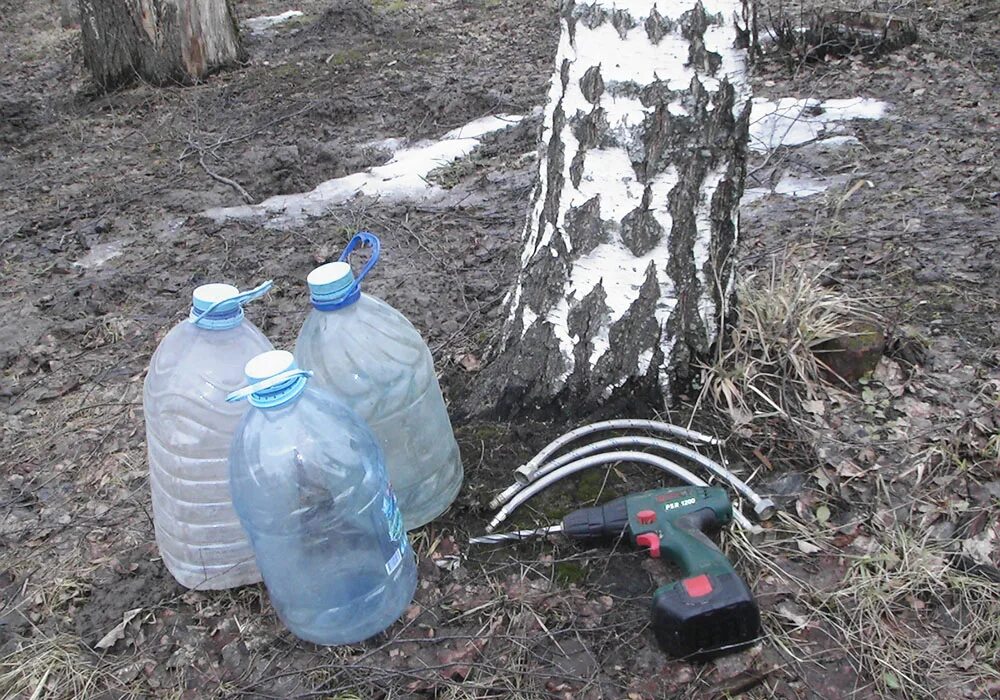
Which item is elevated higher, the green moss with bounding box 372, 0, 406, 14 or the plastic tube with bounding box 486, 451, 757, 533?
the green moss with bounding box 372, 0, 406, 14

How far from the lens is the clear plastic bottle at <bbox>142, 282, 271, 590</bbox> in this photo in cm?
212

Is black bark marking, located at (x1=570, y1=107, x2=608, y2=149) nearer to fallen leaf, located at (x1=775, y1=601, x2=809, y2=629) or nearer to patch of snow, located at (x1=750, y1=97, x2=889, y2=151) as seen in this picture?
fallen leaf, located at (x1=775, y1=601, x2=809, y2=629)

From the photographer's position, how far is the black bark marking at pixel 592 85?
2201mm

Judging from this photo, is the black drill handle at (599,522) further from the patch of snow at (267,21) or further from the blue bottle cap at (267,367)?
the patch of snow at (267,21)

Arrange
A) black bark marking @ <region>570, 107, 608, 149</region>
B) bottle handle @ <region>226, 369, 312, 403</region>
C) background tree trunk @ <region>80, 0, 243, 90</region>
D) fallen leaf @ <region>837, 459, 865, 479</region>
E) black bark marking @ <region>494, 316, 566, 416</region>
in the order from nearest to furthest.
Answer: bottle handle @ <region>226, 369, 312, 403</region>
black bark marking @ <region>570, 107, 608, 149</region>
fallen leaf @ <region>837, 459, 865, 479</region>
black bark marking @ <region>494, 316, 566, 416</region>
background tree trunk @ <region>80, 0, 243, 90</region>

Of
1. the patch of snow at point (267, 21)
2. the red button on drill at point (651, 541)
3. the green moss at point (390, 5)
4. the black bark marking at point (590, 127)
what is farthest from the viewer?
the green moss at point (390, 5)

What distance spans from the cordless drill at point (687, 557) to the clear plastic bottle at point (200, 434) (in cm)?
74

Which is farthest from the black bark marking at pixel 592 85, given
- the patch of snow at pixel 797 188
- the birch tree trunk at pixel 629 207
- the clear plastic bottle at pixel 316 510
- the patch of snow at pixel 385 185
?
the patch of snow at pixel 385 185

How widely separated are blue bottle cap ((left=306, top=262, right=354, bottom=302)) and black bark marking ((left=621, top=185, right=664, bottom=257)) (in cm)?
81

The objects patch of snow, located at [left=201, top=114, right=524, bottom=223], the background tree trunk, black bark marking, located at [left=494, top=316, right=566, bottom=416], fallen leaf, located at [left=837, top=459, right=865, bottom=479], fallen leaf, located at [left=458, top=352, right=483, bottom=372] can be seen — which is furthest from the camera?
the background tree trunk

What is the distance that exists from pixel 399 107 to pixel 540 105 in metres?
1.04

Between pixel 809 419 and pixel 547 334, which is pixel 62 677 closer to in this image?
pixel 547 334

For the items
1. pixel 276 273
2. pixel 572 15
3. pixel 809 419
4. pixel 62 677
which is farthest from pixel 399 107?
pixel 62 677

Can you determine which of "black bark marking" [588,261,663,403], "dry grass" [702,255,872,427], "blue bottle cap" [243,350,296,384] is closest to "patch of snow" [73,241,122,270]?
"blue bottle cap" [243,350,296,384]
